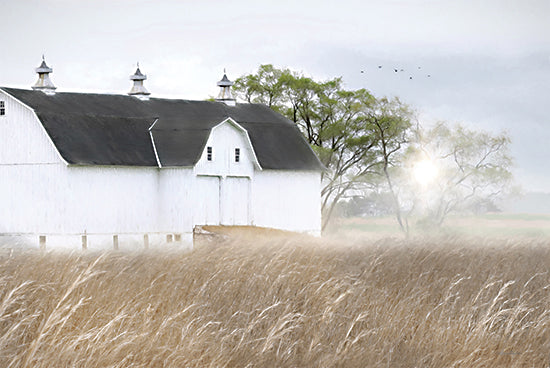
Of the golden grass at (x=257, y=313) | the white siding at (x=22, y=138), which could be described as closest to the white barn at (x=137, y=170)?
the white siding at (x=22, y=138)

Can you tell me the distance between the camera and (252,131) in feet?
133

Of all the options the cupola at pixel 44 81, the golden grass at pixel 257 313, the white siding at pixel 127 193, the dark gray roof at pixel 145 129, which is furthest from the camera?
the cupola at pixel 44 81

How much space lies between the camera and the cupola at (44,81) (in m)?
38.4

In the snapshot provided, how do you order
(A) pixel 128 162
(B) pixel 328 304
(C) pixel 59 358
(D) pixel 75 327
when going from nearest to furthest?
(C) pixel 59 358, (D) pixel 75 327, (B) pixel 328 304, (A) pixel 128 162

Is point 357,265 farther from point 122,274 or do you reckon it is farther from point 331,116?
point 331,116

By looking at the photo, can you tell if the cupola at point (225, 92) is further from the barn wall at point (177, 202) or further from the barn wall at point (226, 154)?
the barn wall at point (177, 202)

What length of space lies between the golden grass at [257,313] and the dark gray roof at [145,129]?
67.1 feet

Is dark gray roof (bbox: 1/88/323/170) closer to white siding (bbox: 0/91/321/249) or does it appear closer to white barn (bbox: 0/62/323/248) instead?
white barn (bbox: 0/62/323/248)

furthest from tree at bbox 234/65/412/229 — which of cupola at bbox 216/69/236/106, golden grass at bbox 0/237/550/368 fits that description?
golden grass at bbox 0/237/550/368

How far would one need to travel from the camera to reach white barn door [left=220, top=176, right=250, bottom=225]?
37.0 meters

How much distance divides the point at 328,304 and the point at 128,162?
1011 inches

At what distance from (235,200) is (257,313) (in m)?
27.2

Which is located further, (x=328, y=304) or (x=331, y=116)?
(x=331, y=116)

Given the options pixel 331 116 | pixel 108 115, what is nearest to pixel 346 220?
pixel 331 116
